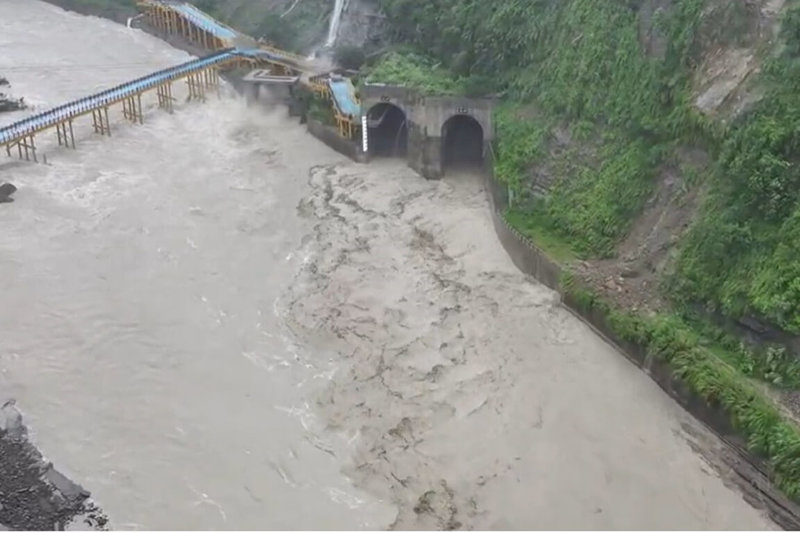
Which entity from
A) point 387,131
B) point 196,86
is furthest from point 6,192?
point 196,86

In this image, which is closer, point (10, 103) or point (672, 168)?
point (672, 168)

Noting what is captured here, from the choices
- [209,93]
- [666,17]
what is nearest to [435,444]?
[666,17]

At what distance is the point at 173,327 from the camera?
28.8 m

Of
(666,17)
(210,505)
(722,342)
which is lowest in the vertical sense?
(210,505)

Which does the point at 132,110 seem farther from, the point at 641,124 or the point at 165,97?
the point at 641,124

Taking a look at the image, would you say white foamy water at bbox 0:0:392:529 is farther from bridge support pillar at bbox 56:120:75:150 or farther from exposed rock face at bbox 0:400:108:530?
bridge support pillar at bbox 56:120:75:150

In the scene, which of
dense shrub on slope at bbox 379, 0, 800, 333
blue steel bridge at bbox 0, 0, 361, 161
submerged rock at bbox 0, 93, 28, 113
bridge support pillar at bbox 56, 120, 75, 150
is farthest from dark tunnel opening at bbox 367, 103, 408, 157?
submerged rock at bbox 0, 93, 28, 113

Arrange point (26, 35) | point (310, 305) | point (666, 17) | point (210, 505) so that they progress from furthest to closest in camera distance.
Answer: point (26, 35)
point (666, 17)
point (310, 305)
point (210, 505)

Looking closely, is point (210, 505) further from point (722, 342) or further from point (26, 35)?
point (26, 35)

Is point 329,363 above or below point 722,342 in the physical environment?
below

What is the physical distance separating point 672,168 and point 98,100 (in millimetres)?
31180

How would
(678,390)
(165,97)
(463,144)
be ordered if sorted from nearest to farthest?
(678,390), (463,144), (165,97)

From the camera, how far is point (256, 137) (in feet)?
152

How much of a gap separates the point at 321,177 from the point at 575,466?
22214mm
